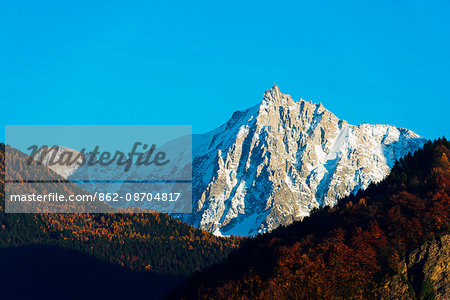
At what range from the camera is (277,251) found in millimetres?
128125

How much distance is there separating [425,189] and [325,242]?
25424 mm

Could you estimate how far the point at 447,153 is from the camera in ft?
527

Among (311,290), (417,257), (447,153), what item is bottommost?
(311,290)

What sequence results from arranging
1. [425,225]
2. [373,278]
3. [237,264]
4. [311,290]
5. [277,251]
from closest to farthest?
[311,290] < [373,278] < [425,225] < [277,251] < [237,264]

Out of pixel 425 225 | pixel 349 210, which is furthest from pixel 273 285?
pixel 349 210

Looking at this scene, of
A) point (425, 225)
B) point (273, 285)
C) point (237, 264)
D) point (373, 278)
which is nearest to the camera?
point (273, 285)

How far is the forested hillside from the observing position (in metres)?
87.2

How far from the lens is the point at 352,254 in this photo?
108375 millimetres

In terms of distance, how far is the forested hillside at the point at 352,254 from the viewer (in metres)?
87.2

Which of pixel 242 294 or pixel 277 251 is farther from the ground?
pixel 277 251

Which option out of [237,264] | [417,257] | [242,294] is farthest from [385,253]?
[237,264]

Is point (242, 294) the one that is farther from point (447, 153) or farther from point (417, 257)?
point (447, 153)

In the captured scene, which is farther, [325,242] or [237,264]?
[237,264]

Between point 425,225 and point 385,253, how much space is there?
10.1m
